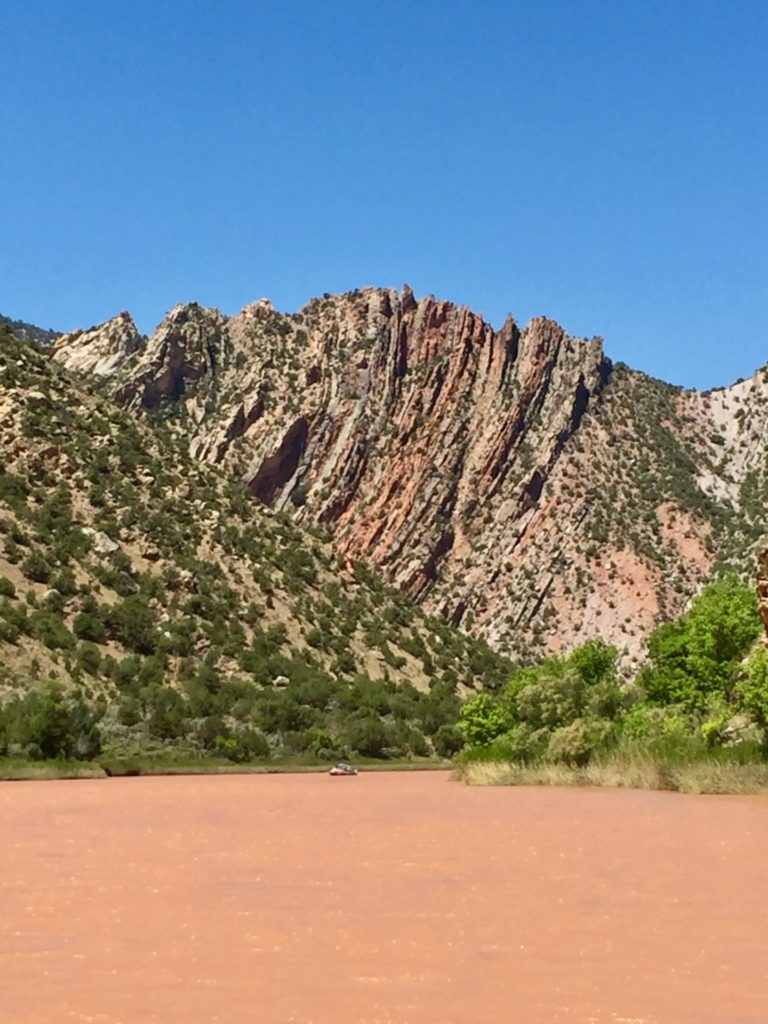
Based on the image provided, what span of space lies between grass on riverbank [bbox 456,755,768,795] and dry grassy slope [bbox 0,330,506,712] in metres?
24.1

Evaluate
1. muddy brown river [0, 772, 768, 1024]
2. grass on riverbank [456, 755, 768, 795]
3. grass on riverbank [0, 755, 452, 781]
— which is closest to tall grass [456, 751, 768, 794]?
grass on riverbank [456, 755, 768, 795]

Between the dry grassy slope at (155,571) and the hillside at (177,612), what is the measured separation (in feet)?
0.44

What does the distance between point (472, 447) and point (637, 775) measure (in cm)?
8743

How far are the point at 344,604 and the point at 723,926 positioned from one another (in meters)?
71.8

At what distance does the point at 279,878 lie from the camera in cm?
1772

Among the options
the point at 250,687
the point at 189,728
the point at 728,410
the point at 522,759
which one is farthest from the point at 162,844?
the point at 728,410

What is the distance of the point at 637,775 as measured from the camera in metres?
39.1

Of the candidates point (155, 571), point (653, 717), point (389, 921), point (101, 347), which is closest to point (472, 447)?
point (101, 347)

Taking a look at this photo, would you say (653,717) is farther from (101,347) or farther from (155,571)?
(101,347)

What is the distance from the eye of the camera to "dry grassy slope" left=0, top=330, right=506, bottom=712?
6519 centimetres

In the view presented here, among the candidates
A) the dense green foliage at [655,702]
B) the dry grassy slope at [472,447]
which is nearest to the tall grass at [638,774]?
the dense green foliage at [655,702]

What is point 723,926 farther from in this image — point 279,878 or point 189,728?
point 189,728

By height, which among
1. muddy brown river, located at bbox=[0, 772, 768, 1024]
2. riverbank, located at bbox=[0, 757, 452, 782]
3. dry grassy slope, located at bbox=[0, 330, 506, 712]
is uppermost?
dry grassy slope, located at bbox=[0, 330, 506, 712]

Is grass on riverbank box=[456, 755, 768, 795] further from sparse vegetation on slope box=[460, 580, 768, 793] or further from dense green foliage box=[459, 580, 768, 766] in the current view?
dense green foliage box=[459, 580, 768, 766]
